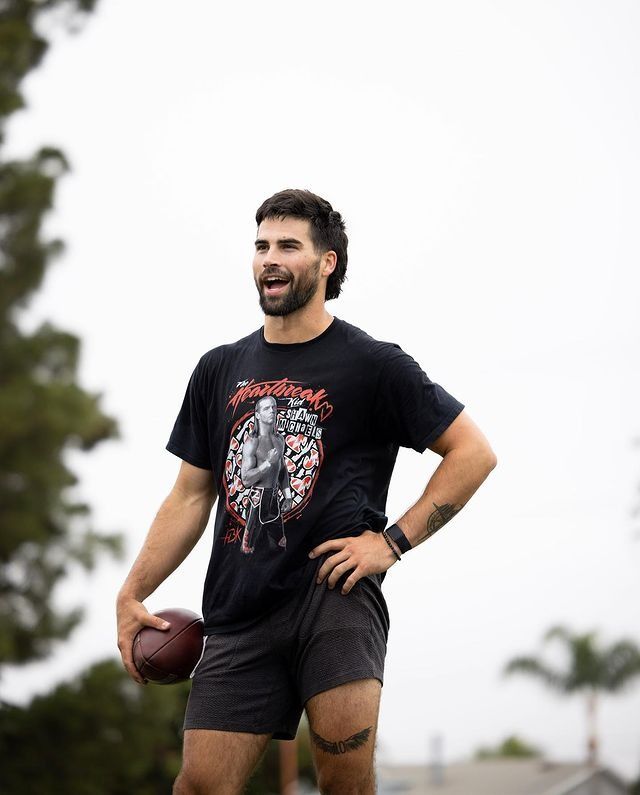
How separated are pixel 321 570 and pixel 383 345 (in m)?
0.88

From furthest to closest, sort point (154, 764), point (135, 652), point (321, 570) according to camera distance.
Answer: point (154, 764)
point (135, 652)
point (321, 570)

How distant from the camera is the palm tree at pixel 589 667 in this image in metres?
41.0

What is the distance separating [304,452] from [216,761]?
1.14 metres

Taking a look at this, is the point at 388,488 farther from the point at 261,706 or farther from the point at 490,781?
the point at 490,781

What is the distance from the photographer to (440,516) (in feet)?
15.0

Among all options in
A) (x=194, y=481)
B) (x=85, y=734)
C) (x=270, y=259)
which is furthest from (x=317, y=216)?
(x=85, y=734)

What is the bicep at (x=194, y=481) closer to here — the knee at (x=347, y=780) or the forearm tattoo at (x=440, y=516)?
the forearm tattoo at (x=440, y=516)

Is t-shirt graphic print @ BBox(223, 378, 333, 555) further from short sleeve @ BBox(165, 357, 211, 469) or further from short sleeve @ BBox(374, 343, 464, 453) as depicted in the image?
short sleeve @ BBox(165, 357, 211, 469)

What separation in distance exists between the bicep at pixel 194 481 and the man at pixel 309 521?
0.72 ft

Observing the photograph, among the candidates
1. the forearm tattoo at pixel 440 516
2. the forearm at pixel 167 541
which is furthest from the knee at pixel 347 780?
the forearm at pixel 167 541

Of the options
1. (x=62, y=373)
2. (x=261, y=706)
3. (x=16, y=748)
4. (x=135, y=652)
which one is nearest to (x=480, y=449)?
(x=261, y=706)

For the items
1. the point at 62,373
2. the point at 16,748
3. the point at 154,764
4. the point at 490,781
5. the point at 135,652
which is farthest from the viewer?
the point at 490,781

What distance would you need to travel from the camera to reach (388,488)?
478 centimetres

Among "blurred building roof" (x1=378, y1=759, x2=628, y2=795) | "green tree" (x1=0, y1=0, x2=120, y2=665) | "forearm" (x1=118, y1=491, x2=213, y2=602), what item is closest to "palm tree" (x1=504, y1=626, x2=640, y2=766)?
"blurred building roof" (x1=378, y1=759, x2=628, y2=795)
